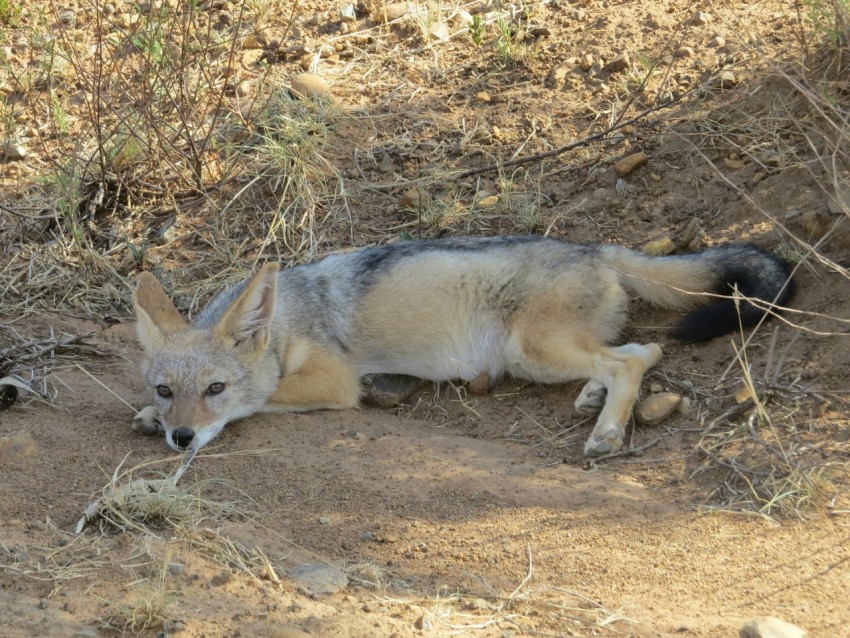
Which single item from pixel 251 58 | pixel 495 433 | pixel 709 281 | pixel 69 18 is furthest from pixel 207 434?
pixel 69 18

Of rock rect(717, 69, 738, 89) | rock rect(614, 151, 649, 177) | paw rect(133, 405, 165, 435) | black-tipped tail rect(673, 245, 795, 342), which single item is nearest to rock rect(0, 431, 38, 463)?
paw rect(133, 405, 165, 435)

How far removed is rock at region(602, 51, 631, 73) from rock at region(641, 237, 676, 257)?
2.09 m

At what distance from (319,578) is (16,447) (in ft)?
6.54

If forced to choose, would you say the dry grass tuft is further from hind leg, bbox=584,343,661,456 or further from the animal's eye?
hind leg, bbox=584,343,661,456

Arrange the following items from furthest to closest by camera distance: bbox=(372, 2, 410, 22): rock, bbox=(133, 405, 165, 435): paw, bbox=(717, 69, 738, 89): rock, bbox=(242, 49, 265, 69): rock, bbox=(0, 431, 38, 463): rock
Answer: bbox=(372, 2, 410, 22): rock, bbox=(242, 49, 265, 69): rock, bbox=(717, 69, 738, 89): rock, bbox=(133, 405, 165, 435): paw, bbox=(0, 431, 38, 463): rock

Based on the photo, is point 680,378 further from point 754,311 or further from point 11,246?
point 11,246

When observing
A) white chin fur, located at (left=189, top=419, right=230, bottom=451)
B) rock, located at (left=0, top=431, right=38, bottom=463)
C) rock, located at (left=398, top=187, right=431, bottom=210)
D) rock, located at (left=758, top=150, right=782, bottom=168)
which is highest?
rock, located at (left=758, top=150, right=782, bottom=168)

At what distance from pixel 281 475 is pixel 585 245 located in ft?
8.32

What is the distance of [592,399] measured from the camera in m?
5.61

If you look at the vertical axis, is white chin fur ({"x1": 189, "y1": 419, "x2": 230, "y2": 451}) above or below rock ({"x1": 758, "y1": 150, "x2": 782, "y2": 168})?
below

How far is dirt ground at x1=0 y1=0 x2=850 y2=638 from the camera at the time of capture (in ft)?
12.4

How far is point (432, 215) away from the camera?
7477 mm

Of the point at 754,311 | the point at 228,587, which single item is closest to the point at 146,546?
the point at 228,587

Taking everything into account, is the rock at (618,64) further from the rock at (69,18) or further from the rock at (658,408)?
the rock at (69,18)
